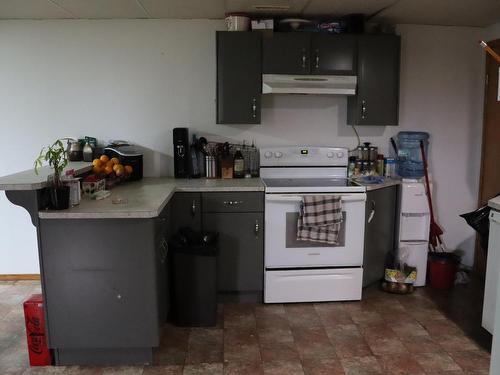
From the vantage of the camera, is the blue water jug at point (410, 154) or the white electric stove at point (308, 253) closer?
the white electric stove at point (308, 253)

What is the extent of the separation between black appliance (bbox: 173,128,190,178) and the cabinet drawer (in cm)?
50

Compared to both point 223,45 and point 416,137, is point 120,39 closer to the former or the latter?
point 223,45

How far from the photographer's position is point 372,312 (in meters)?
3.32

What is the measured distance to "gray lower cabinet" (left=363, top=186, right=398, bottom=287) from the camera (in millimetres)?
3502

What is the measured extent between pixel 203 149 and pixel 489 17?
2.60 metres

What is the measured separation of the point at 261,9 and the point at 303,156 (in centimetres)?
125

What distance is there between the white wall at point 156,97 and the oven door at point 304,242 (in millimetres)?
814

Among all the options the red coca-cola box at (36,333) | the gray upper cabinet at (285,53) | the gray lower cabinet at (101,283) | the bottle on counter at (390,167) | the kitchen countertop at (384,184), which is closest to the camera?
the gray lower cabinet at (101,283)

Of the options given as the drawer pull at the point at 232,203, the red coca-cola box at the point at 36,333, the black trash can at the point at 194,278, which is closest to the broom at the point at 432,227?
the drawer pull at the point at 232,203

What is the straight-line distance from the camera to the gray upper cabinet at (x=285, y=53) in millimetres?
3537

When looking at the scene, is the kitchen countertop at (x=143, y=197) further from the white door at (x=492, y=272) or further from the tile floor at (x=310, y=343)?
Result: the white door at (x=492, y=272)

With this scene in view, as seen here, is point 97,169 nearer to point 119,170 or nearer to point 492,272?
point 119,170

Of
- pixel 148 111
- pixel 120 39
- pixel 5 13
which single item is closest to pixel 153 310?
pixel 148 111

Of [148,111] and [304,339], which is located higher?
[148,111]
